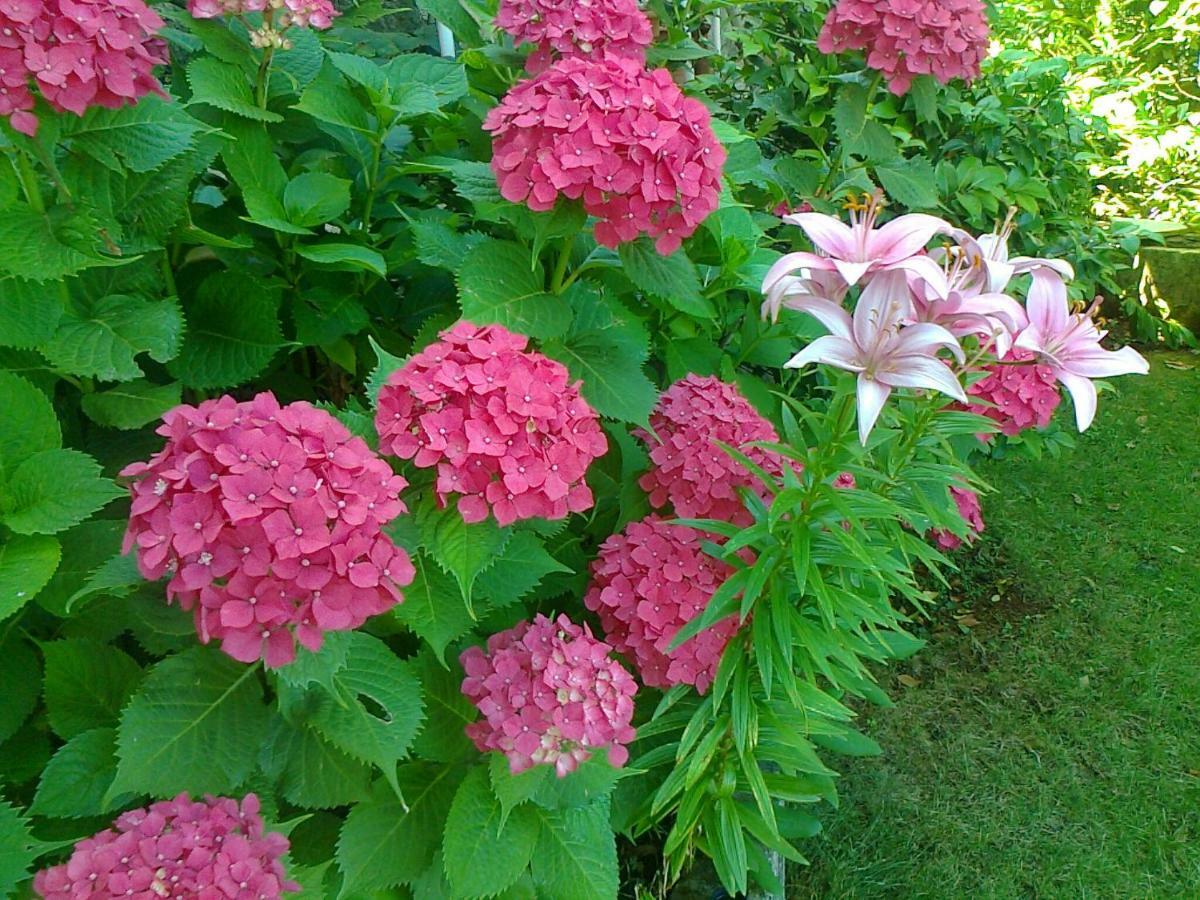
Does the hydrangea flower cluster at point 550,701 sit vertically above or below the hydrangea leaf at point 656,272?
below

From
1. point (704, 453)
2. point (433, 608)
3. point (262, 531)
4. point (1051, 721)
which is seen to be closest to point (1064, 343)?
point (704, 453)

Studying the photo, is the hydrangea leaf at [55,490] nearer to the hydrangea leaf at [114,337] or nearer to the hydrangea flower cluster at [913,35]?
the hydrangea leaf at [114,337]

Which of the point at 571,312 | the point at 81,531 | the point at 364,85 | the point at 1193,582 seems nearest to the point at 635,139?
the point at 571,312

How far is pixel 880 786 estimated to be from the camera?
236 cm

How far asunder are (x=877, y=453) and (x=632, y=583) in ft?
1.63

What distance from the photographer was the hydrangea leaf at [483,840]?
128 cm

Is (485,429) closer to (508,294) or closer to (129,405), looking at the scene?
(508,294)

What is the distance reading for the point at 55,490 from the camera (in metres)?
1.23

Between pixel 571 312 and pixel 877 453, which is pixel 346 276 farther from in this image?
pixel 877 453

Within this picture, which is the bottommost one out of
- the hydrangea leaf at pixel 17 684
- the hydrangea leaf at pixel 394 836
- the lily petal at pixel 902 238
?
the hydrangea leaf at pixel 394 836

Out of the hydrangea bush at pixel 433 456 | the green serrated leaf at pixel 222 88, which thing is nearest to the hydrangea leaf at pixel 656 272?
the hydrangea bush at pixel 433 456

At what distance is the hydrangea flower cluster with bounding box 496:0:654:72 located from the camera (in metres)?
1.59

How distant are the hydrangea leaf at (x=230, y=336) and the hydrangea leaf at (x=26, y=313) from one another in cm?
25

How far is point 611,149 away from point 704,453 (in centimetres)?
53
